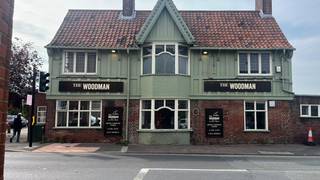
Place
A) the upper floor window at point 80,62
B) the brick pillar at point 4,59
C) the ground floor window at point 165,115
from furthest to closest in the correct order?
the upper floor window at point 80,62 → the ground floor window at point 165,115 → the brick pillar at point 4,59

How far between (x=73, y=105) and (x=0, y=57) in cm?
2153

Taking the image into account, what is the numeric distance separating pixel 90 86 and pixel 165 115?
522 centimetres

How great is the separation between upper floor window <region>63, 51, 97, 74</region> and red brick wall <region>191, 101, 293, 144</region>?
708 cm

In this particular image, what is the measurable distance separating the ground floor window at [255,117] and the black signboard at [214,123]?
1689 mm

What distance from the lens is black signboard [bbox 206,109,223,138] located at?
23656mm

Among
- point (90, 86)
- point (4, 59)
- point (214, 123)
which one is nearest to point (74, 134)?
point (90, 86)

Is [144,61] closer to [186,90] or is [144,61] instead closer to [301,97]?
[186,90]

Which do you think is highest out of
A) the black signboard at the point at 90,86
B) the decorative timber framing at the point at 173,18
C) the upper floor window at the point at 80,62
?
the decorative timber framing at the point at 173,18

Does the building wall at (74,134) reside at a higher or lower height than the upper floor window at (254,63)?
lower

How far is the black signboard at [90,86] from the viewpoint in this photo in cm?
2394

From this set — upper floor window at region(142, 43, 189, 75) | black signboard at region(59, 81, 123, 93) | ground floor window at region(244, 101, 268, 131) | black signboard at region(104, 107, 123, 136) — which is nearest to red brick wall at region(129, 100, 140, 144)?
black signboard at region(104, 107, 123, 136)

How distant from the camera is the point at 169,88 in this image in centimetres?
2331

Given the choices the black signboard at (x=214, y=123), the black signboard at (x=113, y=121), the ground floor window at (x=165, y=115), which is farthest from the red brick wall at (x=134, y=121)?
the black signboard at (x=214, y=123)

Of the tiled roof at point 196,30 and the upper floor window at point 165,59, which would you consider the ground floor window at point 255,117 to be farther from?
the upper floor window at point 165,59
